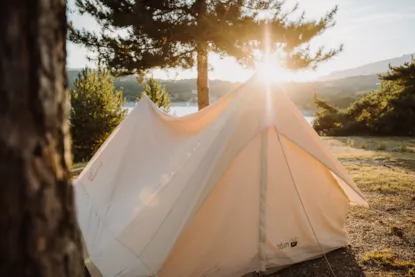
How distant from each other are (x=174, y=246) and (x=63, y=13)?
2327 mm

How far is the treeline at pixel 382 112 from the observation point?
63.6 feet

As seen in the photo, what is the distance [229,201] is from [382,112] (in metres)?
20.5

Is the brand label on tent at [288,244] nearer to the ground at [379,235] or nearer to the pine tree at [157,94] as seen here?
the ground at [379,235]

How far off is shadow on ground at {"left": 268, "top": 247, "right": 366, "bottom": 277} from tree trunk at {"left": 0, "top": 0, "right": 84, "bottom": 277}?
2.90 metres

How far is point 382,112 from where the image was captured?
67.9 ft

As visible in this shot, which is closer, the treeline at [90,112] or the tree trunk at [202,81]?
the tree trunk at [202,81]

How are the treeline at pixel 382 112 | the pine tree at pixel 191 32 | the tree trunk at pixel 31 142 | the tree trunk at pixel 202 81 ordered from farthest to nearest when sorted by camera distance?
1. the treeline at pixel 382 112
2. the tree trunk at pixel 202 81
3. the pine tree at pixel 191 32
4. the tree trunk at pixel 31 142

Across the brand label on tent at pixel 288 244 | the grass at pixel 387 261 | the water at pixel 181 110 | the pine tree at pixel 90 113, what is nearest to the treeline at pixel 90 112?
the pine tree at pixel 90 113

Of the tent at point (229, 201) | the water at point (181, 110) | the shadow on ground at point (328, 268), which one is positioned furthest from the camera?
the water at point (181, 110)

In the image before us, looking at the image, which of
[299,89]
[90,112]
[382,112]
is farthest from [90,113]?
[299,89]

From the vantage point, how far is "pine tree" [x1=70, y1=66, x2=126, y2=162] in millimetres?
19688

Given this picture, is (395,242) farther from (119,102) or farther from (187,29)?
(119,102)

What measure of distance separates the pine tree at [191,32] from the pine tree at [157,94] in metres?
11.5

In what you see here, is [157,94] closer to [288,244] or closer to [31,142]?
[288,244]
